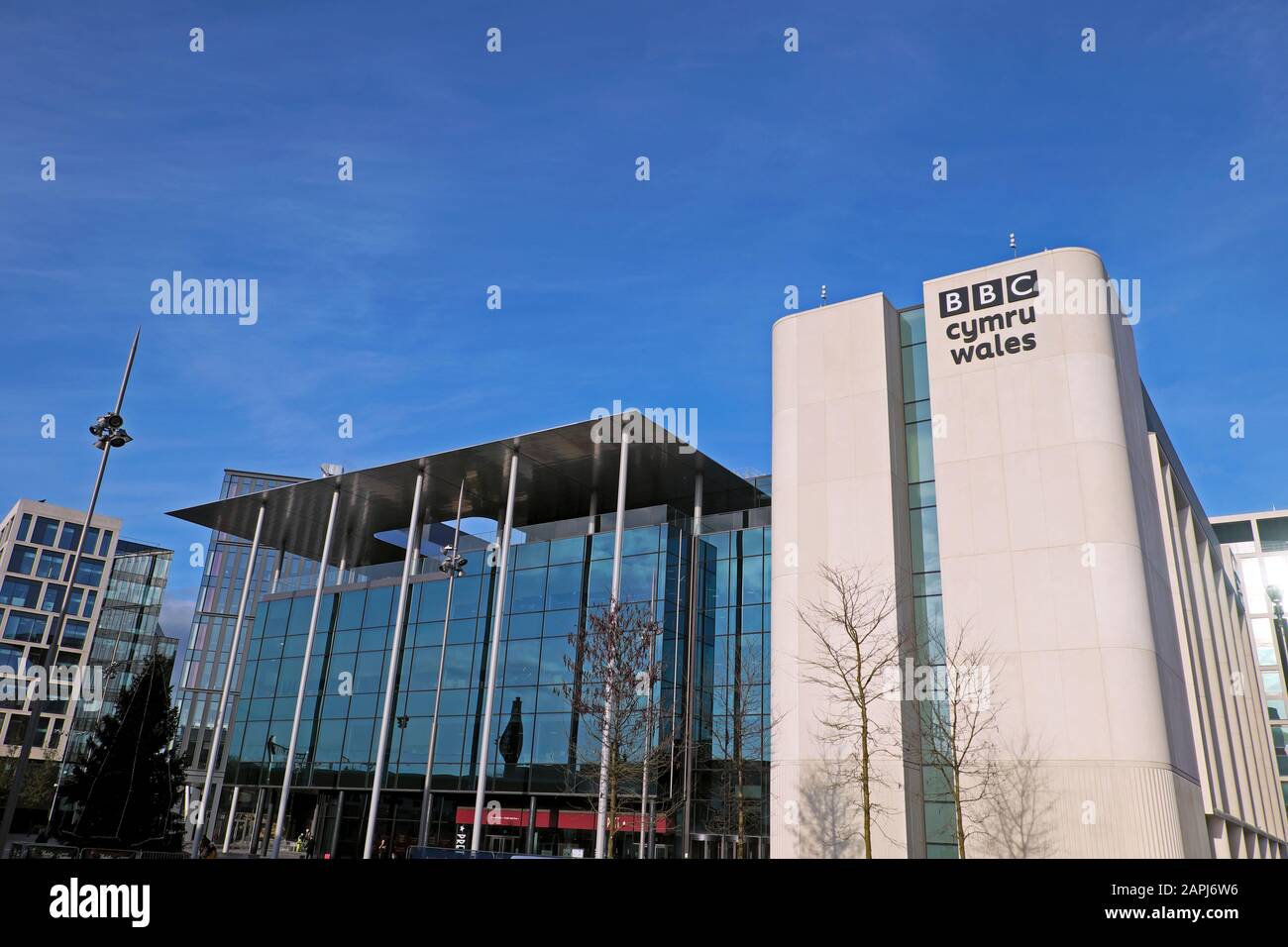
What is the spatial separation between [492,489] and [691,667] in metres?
15.5

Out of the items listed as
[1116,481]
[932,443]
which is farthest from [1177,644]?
[932,443]

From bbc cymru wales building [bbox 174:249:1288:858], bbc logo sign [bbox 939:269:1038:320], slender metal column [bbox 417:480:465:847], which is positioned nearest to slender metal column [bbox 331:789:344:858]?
bbc cymru wales building [bbox 174:249:1288:858]

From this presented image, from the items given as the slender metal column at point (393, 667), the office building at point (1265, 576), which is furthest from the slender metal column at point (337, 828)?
the office building at point (1265, 576)

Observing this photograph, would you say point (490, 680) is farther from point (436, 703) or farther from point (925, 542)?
point (925, 542)

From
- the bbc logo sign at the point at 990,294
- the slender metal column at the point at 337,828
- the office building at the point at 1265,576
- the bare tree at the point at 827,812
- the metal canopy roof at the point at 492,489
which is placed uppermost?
the office building at the point at 1265,576

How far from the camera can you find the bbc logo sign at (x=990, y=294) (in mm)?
30141

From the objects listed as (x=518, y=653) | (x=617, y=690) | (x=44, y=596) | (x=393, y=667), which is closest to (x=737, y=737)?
(x=617, y=690)

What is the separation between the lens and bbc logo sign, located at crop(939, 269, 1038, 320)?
30.1 m

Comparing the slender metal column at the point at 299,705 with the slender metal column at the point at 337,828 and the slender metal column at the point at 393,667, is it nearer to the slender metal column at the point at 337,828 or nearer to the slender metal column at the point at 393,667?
the slender metal column at the point at 337,828

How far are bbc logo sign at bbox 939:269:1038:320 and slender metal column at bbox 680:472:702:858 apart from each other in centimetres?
1631

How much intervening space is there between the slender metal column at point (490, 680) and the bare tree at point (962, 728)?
18.7 metres

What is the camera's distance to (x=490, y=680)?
4122cm
